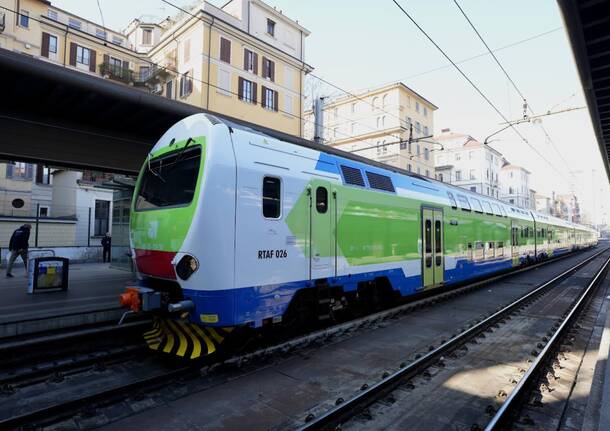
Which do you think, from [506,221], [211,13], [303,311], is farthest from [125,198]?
[211,13]

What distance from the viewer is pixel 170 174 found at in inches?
232

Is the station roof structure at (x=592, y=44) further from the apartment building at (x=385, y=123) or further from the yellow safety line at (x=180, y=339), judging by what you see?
the apartment building at (x=385, y=123)

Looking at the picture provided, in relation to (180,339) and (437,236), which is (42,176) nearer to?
(180,339)

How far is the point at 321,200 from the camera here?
6566 millimetres

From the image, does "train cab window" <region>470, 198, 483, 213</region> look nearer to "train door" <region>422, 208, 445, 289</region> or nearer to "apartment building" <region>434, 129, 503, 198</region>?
"train door" <region>422, 208, 445, 289</region>

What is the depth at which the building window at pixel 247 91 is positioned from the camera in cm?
3053

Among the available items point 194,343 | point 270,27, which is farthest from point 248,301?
point 270,27

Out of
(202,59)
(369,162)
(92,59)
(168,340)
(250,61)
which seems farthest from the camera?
(92,59)

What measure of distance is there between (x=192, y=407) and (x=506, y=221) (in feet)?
49.7

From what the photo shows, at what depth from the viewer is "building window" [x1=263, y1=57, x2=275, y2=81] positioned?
32.4 meters

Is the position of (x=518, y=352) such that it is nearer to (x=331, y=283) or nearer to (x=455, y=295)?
(x=331, y=283)

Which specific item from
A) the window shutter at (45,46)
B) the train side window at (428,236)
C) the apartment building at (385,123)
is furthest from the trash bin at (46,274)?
the apartment building at (385,123)

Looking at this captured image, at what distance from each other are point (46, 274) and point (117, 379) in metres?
5.20

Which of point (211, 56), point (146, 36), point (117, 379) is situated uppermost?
point (146, 36)
